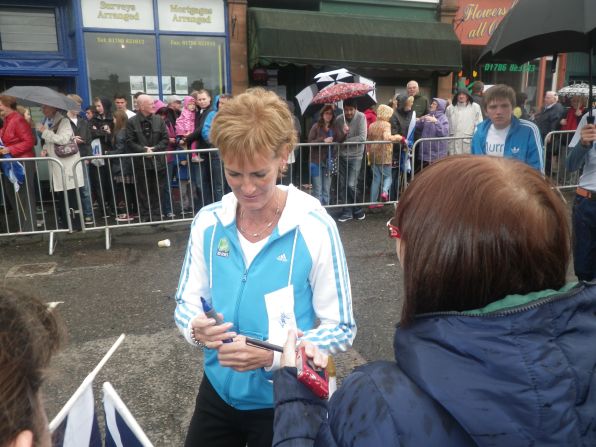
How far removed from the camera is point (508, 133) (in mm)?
4566

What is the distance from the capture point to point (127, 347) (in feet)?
13.5

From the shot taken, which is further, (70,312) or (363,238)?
(363,238)

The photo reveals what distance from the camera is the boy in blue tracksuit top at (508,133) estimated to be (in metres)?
4.46

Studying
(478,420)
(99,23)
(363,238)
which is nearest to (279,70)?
(99,23)

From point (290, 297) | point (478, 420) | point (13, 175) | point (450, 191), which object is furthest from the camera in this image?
point (13, 175)

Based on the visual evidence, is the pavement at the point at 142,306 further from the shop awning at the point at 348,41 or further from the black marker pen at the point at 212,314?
the shop awning at the point at 348,41

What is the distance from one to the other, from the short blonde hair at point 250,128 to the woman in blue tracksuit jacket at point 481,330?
772 mm

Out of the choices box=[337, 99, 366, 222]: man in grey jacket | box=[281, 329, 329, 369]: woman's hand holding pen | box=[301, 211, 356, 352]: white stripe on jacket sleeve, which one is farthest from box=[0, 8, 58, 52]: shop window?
box=[281, 329, 329, 369]: woman's hand holding pen

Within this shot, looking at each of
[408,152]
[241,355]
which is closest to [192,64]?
[408,152]

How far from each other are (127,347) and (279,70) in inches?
351

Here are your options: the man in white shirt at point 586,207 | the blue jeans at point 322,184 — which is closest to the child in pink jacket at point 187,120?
the blue jeans at point 322,184

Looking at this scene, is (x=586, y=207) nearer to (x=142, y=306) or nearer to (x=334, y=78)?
(x=142, y=306)

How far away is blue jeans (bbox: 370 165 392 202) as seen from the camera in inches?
319

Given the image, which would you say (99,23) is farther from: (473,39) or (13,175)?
(473,39)
